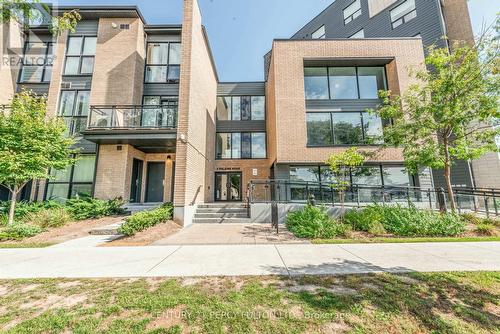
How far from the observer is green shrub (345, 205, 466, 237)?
22.6 feet

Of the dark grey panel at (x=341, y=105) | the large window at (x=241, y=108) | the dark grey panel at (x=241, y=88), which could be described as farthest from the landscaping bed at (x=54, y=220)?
the dark grey panel at (x=341, y=105)

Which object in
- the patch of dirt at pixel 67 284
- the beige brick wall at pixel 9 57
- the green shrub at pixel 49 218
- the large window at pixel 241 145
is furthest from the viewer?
the large window at pixel 241 145

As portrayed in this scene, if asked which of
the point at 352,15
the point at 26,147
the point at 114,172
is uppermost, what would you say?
the point at 352,15

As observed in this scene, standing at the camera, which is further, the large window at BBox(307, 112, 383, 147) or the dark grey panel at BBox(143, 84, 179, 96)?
the dark grey panel at BBox(143, 84, 179, 96)

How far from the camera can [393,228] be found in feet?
23.6

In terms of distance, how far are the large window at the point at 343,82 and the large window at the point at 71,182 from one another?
44.6ft

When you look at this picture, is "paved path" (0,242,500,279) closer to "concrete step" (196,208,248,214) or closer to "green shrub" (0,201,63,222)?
"concrete step" (196,208,248,214)

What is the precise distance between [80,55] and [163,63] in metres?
4.77

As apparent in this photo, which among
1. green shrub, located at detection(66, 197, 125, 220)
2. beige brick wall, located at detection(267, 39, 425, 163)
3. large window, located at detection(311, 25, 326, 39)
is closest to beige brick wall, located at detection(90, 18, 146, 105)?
green shrub, located at detection(66, 197, 125, 220)

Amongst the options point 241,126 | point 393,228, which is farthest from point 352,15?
point 393,228

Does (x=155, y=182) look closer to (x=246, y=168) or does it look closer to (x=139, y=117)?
(x=139, y=117)

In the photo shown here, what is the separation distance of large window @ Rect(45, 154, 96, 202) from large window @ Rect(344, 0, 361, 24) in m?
23.3

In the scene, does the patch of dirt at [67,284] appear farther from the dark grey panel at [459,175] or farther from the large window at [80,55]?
the dark grey panel at [459,175]

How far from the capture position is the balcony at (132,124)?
10312 millimetres
